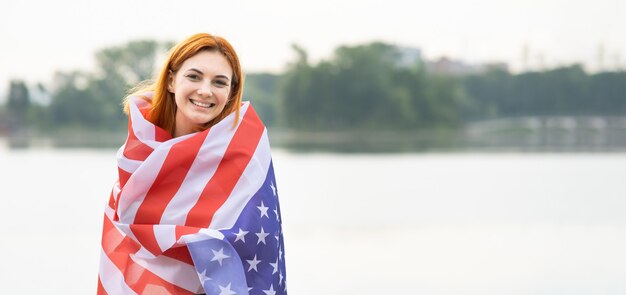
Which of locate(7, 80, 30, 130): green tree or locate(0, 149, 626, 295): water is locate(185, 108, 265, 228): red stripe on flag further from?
locate(7, 80, 30, 130): green tree

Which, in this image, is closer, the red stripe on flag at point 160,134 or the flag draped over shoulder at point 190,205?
the flag draped over shoulder at point 190,205

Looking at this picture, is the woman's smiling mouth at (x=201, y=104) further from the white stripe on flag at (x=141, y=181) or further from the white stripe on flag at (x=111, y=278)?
the white stripe on flag at (x=111, y=278)

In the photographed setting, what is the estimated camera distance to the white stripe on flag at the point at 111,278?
8.17 feet

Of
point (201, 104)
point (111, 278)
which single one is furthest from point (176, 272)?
point (201, 104)

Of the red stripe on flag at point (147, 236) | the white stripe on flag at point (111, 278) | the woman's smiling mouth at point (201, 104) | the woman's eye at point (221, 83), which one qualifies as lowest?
the white stripe on flag at point (111, 278)

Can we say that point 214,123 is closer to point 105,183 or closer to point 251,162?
point 251,162

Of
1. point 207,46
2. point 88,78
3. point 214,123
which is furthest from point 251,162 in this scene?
point 88,78

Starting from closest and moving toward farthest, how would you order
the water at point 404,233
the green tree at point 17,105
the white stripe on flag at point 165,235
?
the white stripe on flag at point 165,235 → the water at point 404,233 → the green tree at point 17,105

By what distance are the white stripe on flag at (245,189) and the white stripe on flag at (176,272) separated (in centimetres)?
16

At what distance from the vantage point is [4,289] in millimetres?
5855

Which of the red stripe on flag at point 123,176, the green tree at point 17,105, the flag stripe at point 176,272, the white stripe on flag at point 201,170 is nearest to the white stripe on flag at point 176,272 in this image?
the flag stripe at point 176,272

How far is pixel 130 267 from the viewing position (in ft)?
8.14

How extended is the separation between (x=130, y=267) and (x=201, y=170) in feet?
1.21

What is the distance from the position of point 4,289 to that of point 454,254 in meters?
3.81
